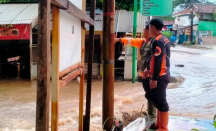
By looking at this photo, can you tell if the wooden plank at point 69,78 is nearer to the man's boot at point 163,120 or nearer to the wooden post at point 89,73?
the wooden post at point 89,73

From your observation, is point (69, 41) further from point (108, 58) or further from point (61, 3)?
point (108, 58)

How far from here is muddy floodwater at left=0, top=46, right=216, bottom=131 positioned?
6.59 metres

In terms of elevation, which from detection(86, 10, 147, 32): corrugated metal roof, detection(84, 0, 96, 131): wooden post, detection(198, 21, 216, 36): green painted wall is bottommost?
detection(84, 0, 96, 131): wooden post

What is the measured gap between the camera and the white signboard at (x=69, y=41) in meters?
2.57

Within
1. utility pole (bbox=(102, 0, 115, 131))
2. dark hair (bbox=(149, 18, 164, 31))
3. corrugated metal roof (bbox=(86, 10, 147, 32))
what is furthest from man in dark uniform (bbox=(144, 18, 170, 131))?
corrugated metal roof (bbox=(86, 10, 147, 32))

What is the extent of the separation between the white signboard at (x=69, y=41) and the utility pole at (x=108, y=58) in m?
0.64

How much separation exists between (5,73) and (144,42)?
11.2 m

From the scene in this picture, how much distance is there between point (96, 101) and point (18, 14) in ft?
19.3

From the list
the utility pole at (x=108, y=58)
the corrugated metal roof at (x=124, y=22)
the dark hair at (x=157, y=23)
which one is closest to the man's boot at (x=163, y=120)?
the utility pole at (x=108, y=58)

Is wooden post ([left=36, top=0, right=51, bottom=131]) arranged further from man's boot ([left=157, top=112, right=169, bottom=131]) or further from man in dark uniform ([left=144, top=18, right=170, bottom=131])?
man's boot ([left=157, top=112, right=169, bottom=131])

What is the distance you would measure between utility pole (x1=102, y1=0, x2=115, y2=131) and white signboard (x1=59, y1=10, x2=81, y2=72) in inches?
25.4

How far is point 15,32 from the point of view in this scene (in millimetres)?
11320

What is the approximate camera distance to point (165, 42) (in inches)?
161

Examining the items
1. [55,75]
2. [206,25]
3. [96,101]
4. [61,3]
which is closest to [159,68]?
[55,75]
